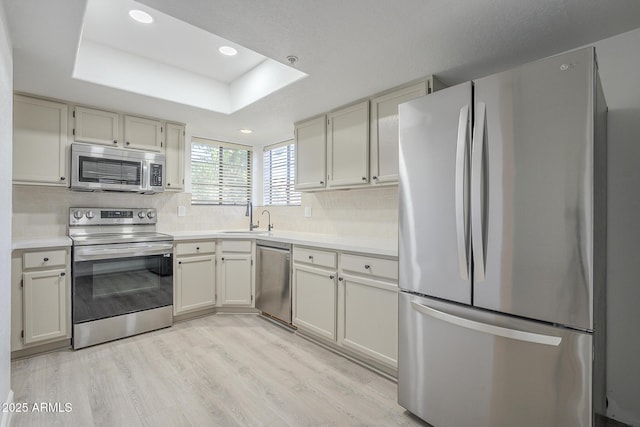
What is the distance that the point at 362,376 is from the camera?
2270 millimetres

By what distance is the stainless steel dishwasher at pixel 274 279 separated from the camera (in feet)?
10.2

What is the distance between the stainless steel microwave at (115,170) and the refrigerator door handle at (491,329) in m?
2.98

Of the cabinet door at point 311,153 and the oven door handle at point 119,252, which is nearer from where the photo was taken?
the oven door handle at point 119,252

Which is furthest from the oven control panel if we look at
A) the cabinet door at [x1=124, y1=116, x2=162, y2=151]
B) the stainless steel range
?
the cabinet door at [x1=124, y1=116, x2=162, y2=151]

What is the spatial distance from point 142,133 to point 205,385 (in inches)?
104

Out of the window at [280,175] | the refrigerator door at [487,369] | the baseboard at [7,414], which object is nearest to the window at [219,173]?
the window at [280,175]

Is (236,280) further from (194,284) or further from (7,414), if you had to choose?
(7,414)

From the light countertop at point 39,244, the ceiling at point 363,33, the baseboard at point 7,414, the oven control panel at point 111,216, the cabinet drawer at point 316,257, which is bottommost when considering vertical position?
the baseboard at point 7,414

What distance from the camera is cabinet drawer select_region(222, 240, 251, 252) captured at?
3.53 m

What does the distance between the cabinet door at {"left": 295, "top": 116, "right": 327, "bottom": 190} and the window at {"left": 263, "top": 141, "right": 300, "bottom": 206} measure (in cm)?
55

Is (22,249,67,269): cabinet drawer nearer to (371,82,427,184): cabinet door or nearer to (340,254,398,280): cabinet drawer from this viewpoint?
(340,254,398,280): cabinet drawer

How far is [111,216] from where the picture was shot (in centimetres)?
329

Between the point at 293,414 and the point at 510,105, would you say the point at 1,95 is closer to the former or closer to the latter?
the point at 293,414

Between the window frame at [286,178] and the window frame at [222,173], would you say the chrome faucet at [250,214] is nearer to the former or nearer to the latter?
the window frame at [222,173]
